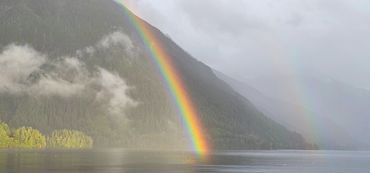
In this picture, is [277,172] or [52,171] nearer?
[52,171]

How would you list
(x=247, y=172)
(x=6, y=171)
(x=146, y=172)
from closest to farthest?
(x=6, y=171)
(x=146, y=172)
(x=247, y=172)

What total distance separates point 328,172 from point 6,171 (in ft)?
295

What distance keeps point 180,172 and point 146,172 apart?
864 cm

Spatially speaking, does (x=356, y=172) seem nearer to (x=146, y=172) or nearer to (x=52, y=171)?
(x=146, y=172)

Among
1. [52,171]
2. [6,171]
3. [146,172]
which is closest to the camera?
[6,171]

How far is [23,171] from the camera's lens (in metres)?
114

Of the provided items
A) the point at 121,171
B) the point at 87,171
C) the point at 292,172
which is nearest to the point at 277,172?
the point at 292,172

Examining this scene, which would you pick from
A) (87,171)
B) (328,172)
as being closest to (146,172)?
(87,171)

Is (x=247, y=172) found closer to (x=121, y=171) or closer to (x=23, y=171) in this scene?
(x=121, y=171)

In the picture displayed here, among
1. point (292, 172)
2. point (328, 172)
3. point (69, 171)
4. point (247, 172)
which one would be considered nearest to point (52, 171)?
point (69, 171)

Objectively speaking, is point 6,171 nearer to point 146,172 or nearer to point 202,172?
point 146,172

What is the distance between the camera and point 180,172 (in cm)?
13362

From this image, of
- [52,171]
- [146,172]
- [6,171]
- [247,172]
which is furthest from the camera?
[247,172]

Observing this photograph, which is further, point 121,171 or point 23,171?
point 121,171
